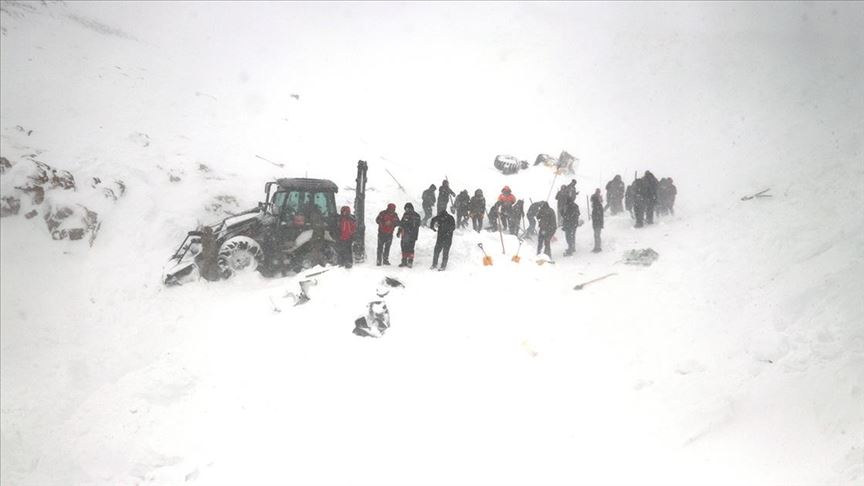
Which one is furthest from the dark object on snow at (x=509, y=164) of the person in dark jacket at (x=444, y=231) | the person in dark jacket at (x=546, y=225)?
the person in dark jacket at (x=444, y=231)

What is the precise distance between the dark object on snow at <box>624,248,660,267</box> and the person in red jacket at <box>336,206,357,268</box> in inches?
232

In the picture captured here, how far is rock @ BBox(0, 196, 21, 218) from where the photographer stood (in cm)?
771

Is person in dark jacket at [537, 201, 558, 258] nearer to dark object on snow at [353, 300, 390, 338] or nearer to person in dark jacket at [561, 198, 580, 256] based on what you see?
person in dark jacket at [561, 198, 580, 256]

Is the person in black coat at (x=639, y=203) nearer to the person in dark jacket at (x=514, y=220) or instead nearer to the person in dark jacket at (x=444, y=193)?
the person in dark jacket at (x=514, y=220)

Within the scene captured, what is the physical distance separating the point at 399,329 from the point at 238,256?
12.5 ft

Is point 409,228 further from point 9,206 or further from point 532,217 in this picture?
point 9,206

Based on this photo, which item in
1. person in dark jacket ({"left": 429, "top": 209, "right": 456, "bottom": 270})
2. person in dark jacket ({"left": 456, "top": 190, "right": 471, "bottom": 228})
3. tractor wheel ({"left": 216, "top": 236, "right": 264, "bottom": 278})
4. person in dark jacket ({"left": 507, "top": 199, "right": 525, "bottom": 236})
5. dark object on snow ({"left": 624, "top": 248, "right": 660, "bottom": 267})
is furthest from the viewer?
person in dark jacket ({"left": 507, "top": 199, "right": 525, "bottom": 236})

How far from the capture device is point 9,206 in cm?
783

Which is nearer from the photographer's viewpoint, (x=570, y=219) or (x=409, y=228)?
(x=409, y=228)

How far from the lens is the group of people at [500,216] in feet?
28.7

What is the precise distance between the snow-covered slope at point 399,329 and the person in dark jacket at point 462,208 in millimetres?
2520

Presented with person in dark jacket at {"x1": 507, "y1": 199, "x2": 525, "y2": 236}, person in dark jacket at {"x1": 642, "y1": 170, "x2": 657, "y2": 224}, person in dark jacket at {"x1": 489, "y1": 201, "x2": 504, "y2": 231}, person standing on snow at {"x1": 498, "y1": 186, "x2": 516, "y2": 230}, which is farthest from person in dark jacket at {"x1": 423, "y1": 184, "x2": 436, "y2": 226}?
person in dark jacket at {"x1": 642, "y1": 170, "x2": 657, "y2": 224}

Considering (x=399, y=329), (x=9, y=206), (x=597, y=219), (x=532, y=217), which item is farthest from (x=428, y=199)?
(x=9, y=206)

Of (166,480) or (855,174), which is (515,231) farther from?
(166,480)
